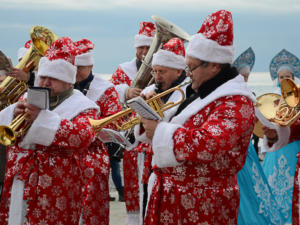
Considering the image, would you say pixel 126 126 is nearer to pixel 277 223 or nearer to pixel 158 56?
pixel 158 56

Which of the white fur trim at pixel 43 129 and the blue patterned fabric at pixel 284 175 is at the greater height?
the white fur trim at pixel 43 129

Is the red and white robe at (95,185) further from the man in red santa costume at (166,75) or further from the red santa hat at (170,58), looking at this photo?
the red santa hat at (170,58)

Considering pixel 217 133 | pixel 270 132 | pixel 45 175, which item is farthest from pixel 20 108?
pixel 270 132

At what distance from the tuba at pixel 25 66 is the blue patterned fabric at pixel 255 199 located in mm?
2288

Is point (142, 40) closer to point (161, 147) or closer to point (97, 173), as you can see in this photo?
point (97, 173)

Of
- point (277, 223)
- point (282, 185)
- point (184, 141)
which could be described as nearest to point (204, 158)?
point (184, 141)

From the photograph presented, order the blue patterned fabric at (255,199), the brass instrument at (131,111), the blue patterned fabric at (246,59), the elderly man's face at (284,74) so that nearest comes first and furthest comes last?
1. the brass instrument at (131,111)
2. the blue patterned fabric at (255,199)
3. the elderly man's face at (284,74)
4. the blue patterned fabric at (246,59)

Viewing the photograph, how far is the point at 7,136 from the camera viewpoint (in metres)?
3.93

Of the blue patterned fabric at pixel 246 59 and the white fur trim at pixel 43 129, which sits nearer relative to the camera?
the white fur trim at pixel 43 129

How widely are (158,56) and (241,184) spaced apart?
5.10 feet

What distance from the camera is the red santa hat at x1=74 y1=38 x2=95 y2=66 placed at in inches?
226

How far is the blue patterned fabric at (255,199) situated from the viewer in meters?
5.71

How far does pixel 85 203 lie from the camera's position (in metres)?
5.32

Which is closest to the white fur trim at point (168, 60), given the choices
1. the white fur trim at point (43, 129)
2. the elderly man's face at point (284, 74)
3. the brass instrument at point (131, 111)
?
the brass instrument at point (131, 111)
